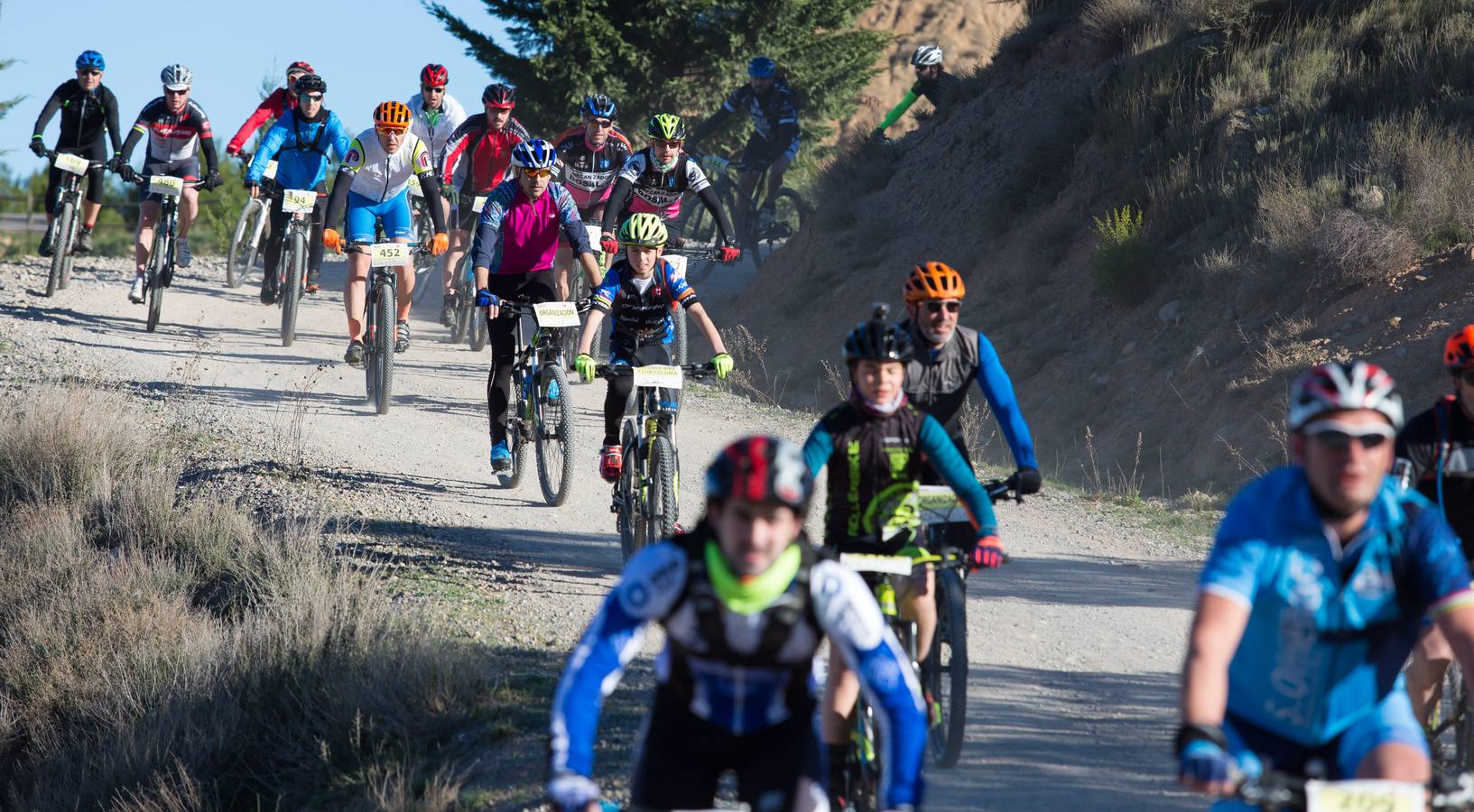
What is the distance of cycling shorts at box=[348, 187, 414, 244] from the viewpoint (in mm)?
12055

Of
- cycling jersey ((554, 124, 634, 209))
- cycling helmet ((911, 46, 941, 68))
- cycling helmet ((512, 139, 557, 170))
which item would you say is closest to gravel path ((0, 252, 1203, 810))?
cycling jersey ((554, 124, 634, 209))

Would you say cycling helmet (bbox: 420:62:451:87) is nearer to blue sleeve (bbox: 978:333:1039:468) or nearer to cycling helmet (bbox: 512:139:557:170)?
cycling helmet (bbox: 512:139:557:170)

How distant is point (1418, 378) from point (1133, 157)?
19.9 feet

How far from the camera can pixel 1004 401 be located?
235 inches

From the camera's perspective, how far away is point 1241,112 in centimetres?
1593

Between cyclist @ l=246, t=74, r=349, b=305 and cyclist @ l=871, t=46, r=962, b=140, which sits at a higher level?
cyclist @ l=871, t=46, r=962, b=140

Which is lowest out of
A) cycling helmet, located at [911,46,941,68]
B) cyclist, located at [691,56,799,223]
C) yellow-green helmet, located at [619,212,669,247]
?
yellow-green helmet, located at [619,212,669,247]

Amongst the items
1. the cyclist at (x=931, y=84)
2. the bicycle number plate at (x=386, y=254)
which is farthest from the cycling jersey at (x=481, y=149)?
the cyclist at (x=931, y=84)

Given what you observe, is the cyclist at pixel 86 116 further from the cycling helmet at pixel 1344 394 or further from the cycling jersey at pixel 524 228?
the cycling helmet at pixel 1344 394

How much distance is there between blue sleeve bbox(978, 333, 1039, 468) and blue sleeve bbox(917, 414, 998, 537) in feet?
2.30

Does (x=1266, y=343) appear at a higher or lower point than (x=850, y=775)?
higher

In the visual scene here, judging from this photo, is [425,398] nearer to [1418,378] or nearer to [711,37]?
[1418,378]

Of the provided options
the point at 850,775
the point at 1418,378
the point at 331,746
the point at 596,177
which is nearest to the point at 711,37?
the point at 596,177

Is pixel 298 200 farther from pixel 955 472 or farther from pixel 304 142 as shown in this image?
pixel 955 472
